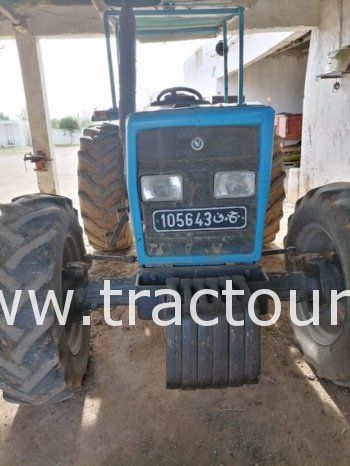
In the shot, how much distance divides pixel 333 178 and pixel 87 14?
398 centimetres

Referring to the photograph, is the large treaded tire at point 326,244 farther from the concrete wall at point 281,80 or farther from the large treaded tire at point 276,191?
the concrete wall at point 281,80

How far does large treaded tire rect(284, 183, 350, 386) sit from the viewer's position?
1979 millimetres

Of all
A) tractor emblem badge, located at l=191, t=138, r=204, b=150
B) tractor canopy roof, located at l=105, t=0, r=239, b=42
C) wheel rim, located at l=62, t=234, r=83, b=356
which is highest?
tractor canopy roof, located at l=105, t=0, r=239, b=42

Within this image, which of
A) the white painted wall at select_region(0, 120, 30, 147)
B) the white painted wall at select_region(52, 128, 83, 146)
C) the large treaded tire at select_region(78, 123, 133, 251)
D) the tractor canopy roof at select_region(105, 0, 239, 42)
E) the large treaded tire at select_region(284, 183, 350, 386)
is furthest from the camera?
the white painted wall at select_region(52, 128, 83, 146)

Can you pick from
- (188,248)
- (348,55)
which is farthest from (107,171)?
(348,55)

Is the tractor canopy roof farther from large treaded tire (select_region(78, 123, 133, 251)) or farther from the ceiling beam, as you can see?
the ceiling beam

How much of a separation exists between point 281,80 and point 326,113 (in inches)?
274

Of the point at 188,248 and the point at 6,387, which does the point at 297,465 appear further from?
the point at 6,387

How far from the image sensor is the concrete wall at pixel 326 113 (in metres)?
4.98

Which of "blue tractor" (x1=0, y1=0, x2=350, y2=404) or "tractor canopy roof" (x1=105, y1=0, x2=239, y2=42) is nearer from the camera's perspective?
"blue tractor" (x1=0, y1=0, x2=350, y2=404)

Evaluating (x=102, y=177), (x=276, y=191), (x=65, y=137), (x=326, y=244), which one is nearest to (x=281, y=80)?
(x=276, y=191)

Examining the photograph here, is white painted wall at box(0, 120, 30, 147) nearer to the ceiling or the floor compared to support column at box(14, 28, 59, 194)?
nearer to the floor

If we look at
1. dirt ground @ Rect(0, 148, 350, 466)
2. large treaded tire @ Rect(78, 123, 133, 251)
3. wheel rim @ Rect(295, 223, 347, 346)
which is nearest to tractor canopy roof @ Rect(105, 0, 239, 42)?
large treaded tire @ Rect(78, 123, 133, 251)

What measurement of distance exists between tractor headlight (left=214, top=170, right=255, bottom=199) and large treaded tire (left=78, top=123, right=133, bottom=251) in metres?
1.62
